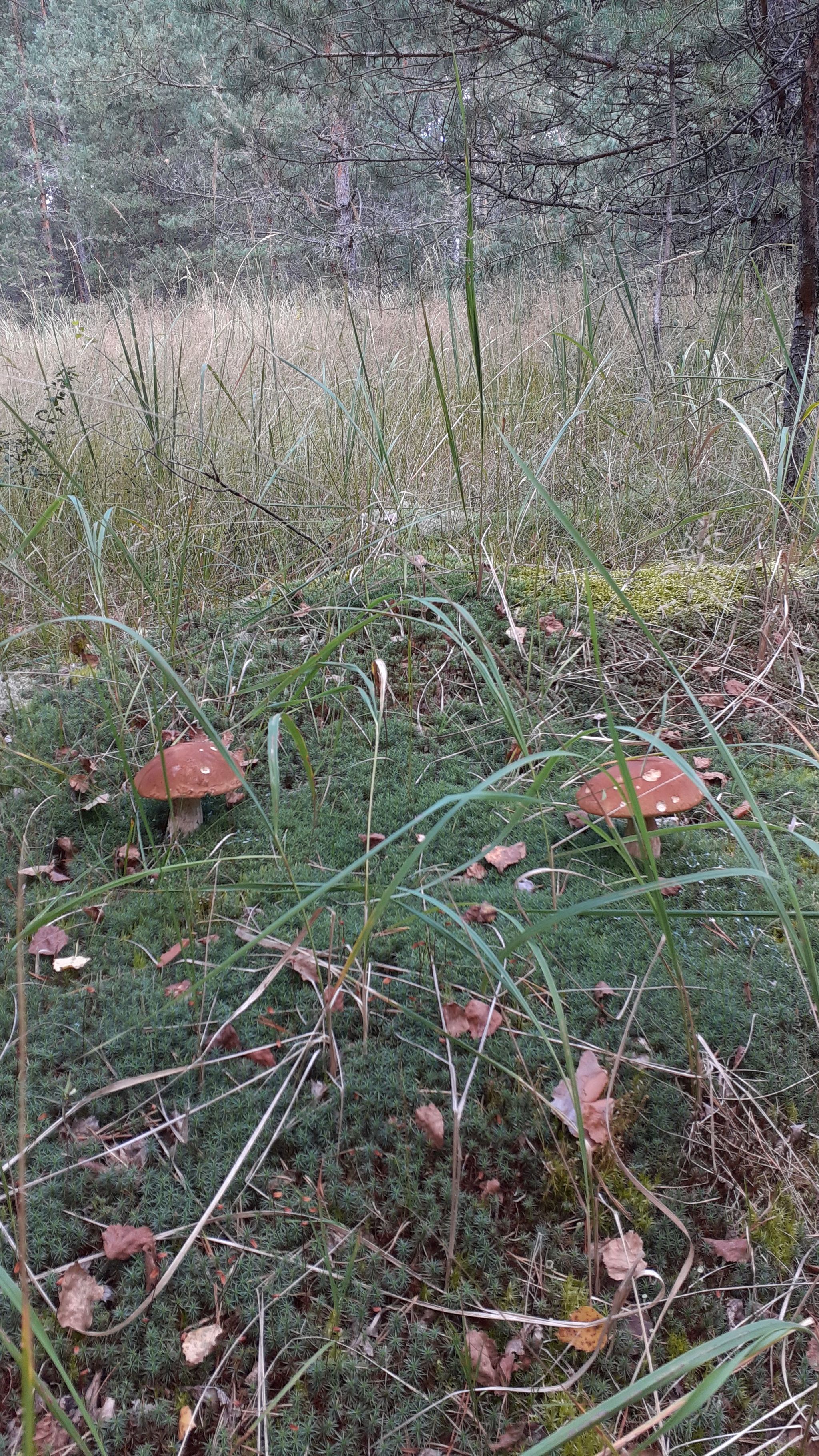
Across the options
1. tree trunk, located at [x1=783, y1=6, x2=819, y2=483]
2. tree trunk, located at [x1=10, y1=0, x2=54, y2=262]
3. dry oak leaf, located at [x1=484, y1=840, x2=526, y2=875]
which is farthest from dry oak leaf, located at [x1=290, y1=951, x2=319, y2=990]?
tree trunk, located at [x1=10, y1=0, x2=54, y2=262]

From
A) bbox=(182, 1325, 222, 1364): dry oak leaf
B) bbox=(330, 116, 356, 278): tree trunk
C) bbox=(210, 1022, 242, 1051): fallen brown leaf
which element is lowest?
bbox=(182, 1325, 222, 1364): dry oak leaf

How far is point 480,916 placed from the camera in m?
1.73

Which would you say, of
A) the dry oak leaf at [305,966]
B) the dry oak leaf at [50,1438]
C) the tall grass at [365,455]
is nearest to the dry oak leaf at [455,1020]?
the dry oak leaf at [305,966]

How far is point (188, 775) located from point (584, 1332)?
1.36 metres

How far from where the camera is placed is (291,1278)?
3.93ft

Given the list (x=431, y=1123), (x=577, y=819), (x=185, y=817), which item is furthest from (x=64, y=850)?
(x=577, y=819)

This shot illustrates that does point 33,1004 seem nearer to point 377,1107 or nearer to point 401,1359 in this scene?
point 377,1107

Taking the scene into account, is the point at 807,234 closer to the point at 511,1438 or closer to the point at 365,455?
the point at 365,455

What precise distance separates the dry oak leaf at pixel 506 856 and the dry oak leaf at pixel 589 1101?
604 mm

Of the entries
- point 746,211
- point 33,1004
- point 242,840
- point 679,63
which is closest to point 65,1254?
point 33,1004

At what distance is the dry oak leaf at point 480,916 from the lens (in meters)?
1.72

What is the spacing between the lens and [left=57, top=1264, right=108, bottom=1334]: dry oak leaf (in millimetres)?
1145

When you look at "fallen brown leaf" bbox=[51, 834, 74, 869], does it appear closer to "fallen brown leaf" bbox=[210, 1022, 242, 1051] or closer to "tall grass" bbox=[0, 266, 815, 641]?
"tall grass" bbox=[0, 266, 815, 641]

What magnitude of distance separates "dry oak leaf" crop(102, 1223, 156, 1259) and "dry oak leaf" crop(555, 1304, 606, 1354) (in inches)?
25.2
